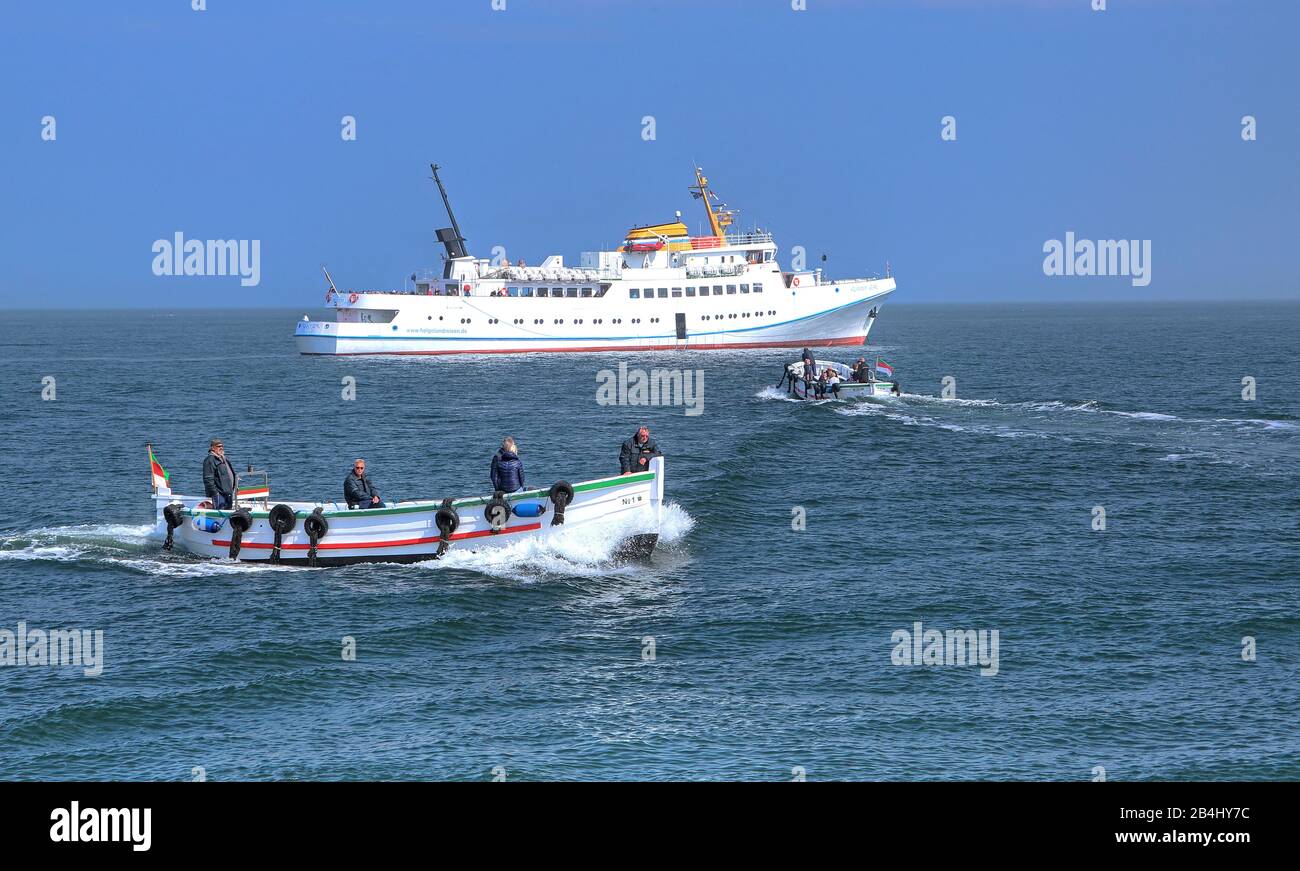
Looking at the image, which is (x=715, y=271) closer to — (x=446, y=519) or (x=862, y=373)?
(x=862, y=373)

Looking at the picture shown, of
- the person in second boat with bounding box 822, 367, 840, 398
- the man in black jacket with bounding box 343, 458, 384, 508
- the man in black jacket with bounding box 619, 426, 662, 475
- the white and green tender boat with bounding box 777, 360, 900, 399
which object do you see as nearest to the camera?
the man in black jacket with bounding box 343, 458, 384, 508

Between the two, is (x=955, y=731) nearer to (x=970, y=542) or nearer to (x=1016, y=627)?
(x=1016, y=627)

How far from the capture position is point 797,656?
66.0 feet

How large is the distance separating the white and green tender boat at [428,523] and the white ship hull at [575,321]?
→ 228ft

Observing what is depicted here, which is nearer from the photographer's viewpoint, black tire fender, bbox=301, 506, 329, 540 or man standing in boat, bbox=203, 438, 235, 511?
black tire fender, bbox=301, 506, 329, 540

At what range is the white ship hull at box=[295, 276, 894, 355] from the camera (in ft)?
311

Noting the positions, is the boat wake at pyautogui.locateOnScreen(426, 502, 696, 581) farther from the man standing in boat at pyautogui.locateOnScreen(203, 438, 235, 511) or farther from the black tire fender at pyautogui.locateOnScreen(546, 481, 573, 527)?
the man standing in boat at pyautogui.locateOnScreen(203, 438, 235, 511)

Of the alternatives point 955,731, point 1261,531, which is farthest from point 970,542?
point 955,731

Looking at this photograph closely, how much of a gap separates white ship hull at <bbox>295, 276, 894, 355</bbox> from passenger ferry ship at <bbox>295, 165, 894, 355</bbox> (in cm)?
8

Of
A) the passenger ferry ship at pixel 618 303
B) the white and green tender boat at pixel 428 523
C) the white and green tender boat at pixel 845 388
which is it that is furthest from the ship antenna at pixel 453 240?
the white and green tender boat at pixel 428 523

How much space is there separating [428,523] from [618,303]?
71.4 meters

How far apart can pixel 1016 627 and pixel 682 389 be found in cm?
4854

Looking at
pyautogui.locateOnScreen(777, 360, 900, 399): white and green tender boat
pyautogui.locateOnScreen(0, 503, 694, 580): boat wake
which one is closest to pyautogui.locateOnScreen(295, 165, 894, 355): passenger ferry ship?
pyautogui.locateOnScreen(777, 360, 900, 399): white and green tender boat
